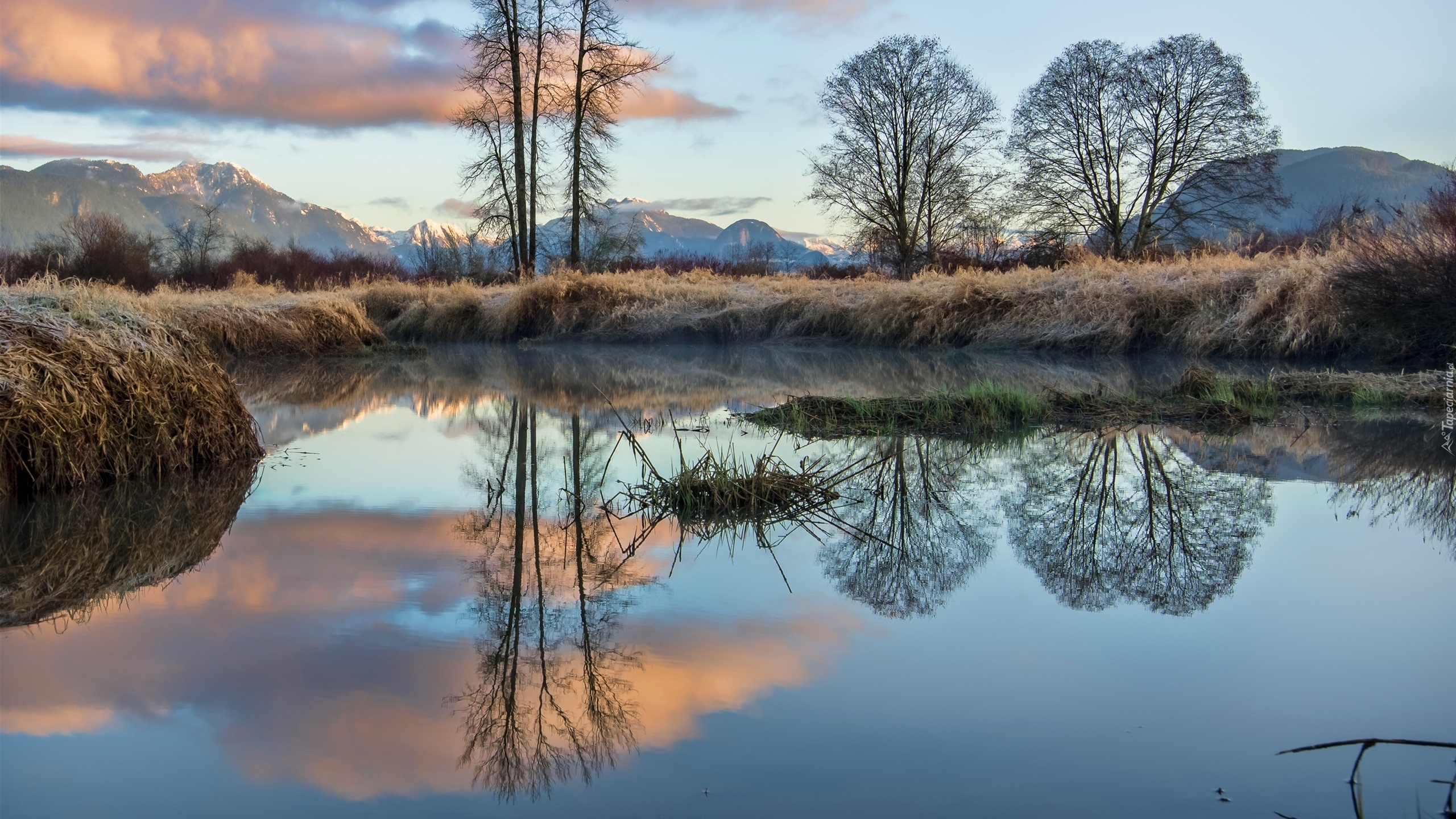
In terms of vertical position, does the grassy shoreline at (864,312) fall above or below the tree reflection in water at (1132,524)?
above

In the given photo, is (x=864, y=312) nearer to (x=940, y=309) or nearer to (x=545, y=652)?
(x=940, y=309)

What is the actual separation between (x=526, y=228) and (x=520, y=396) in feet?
44.2

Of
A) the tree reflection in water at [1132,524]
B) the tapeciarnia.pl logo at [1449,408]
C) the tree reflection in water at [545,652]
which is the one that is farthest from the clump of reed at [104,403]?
the tapeciarnia.pl logo at [1449,408]

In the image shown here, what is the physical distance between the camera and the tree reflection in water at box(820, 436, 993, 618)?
2744mm

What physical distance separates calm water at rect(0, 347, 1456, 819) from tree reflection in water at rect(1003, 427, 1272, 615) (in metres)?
0.02

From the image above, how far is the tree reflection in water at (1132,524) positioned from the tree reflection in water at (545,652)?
136 cm

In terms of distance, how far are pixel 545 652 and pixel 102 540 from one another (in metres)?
2.04

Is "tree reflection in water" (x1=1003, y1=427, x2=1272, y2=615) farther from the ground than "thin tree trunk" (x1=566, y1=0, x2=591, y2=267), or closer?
closer

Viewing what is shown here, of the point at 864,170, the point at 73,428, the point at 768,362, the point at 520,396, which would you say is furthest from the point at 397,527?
the point at 864,170

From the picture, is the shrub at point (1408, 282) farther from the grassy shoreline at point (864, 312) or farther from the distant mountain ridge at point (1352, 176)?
the distant mountain ridge at point (1352, 176)

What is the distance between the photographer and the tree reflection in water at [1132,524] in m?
2.76

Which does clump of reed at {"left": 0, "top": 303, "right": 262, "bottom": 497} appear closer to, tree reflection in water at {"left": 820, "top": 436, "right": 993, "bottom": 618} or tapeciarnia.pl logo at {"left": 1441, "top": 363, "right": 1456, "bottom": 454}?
tree reflection in water at {"left": 820, "top": 436, "right": 993, "bottom": 618}

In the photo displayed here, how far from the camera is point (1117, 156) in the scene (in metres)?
24.2

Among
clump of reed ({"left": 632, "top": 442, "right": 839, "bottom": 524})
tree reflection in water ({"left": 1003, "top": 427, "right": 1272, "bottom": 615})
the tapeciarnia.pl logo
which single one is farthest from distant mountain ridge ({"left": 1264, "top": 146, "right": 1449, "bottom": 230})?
clump of reed ({"left": 632, "top": 442, "right": 839, "bottom": 524})
